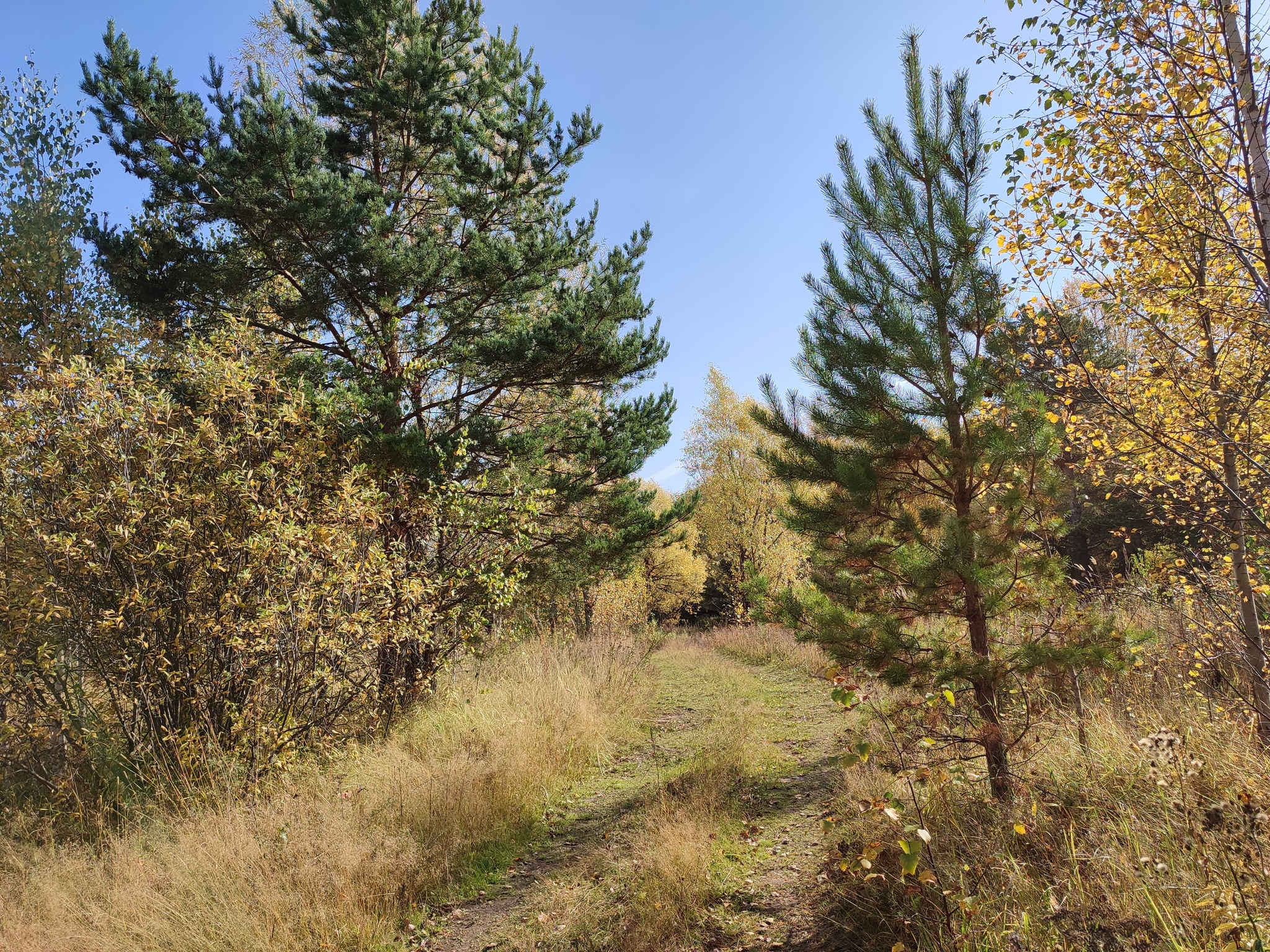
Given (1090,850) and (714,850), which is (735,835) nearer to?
(714,850)

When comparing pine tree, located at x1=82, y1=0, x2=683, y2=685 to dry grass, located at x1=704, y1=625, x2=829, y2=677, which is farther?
dry grass, located at x1=704, y1=625, x2=829, y2=677

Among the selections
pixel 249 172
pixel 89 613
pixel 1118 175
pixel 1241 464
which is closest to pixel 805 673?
pixel 1241 464

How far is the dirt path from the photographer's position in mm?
3805

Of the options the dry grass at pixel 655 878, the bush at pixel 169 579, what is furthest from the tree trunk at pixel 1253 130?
the bush at pixel 169 579

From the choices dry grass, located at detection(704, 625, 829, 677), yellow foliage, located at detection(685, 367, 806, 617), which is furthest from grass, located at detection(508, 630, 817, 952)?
yellow foliage, located at detection(685, 367, 806, 617)

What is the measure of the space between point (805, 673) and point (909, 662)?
323 inches

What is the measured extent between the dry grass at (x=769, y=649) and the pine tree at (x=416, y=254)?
4426mm

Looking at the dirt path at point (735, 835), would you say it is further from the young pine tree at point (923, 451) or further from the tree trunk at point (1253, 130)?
the tree trunk at point (1253, 130)

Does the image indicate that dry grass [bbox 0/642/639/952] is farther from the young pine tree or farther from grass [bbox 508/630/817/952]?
the young pine tree

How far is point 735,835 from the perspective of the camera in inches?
192

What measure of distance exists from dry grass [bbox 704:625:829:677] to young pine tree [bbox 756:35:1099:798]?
7.10 metres

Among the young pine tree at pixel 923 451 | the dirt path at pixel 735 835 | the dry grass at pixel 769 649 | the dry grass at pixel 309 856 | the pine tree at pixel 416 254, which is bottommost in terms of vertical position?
the dry grass at pixel 769 649

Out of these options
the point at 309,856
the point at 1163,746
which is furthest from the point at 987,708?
the point at 309,856

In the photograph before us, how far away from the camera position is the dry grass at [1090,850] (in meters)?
2.44
